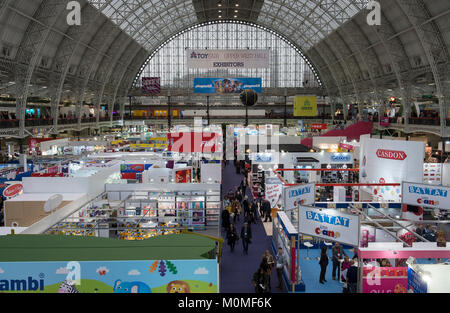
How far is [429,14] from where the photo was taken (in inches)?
869

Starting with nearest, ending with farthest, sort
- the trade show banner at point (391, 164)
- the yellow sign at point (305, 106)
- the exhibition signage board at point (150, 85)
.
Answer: the trade show banner at point (391, 164)
the yellow sign at point (305, 106)
the exhibition signage board at point (150, 85)

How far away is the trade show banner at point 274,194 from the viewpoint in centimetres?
1440

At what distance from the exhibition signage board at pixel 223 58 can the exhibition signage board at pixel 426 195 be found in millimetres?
20918

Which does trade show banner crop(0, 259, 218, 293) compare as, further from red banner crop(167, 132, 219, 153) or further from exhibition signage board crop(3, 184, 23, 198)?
red banner crop(167, 132, 219, 153)

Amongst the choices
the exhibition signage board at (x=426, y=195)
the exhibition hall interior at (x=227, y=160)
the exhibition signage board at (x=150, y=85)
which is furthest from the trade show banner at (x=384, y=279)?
the exhibition signage board at (x=150, y=85)

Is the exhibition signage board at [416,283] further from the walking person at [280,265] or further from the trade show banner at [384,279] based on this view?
the walking person at [280,265]

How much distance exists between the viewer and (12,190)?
11766 millimetres

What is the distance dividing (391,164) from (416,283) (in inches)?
329

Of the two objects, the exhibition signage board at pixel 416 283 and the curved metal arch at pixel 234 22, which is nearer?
the exhibition signage board at pixel 416 283

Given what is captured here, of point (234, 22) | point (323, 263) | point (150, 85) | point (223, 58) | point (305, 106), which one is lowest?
point (323, 263)

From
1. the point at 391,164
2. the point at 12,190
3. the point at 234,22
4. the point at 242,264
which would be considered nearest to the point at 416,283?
the point at 242,264

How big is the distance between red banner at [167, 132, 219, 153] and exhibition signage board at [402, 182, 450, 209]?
12398 millimetres

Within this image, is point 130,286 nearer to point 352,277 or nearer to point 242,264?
point 352,277
